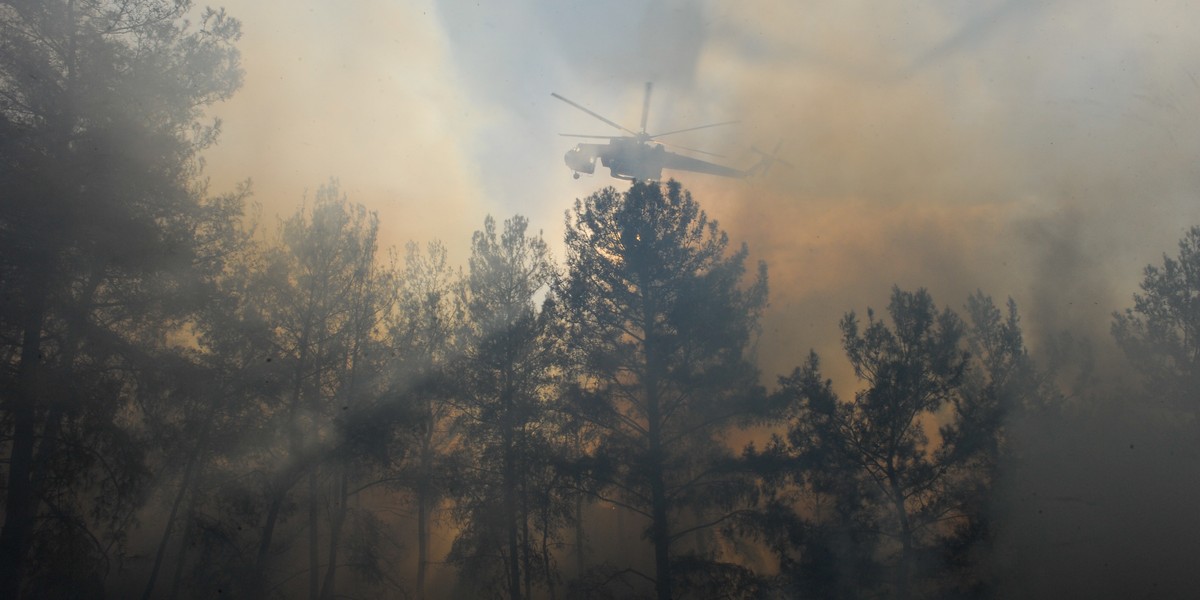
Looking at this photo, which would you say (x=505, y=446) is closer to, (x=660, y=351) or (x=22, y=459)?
(x=660, y=351)

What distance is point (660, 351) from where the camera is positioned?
15383mm

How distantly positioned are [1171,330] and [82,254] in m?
28.3

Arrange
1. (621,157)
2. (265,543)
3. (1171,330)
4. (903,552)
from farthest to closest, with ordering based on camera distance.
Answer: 1. (621,157)
2. (1171,330)
3. (903,552)
4. (265,543)

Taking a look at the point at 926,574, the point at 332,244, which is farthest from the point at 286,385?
the point at 926,574

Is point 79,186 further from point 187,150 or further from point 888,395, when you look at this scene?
point 888,395

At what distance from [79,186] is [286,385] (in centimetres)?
601

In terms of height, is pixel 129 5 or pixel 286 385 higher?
pixel 129 5

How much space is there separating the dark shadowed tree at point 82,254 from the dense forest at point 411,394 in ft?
0.14

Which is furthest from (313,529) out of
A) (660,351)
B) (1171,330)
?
(1171,330)

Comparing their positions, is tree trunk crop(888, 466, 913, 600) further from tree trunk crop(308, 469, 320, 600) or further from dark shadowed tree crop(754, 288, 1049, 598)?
tree trunk crop(308, 469, 320, 600)

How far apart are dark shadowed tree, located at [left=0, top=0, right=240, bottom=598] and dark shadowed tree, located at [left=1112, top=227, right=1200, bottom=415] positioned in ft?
86.2

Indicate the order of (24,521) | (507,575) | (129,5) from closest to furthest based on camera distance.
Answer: (24,521)
(129,5)
(507,575)

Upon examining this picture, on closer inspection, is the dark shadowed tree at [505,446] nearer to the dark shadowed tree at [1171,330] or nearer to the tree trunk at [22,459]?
the tree trunk at [22,459]

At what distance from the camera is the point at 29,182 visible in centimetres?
1044
